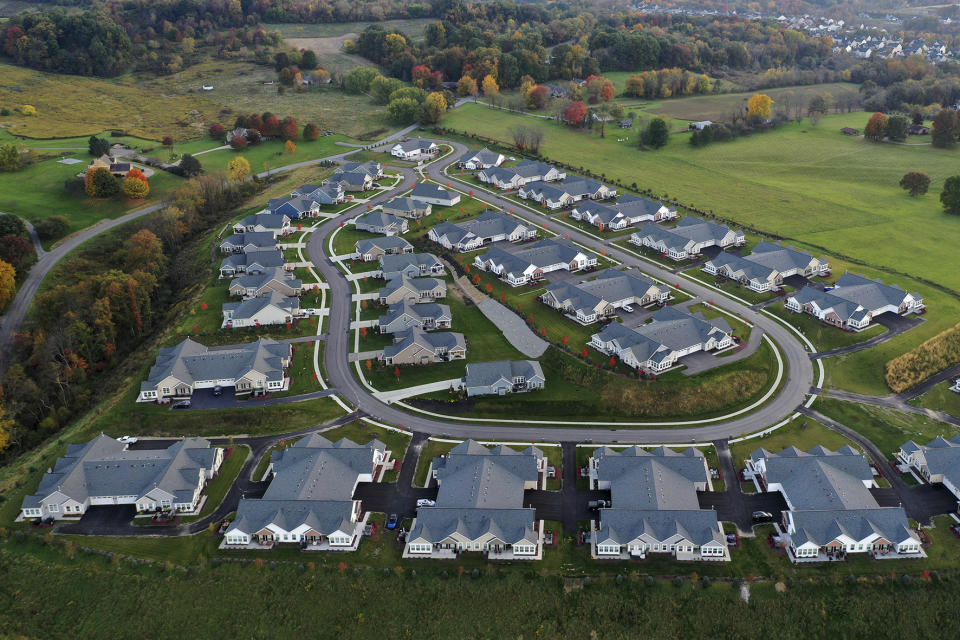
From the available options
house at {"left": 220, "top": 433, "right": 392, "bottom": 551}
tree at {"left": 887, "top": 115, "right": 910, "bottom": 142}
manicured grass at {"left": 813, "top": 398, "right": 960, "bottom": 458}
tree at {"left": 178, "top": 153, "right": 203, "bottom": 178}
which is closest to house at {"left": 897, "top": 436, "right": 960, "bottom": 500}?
manicured grass at {"left": 813, "top": 398, "right": 960, "bottom": 458}

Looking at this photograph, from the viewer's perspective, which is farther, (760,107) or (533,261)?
(760,107)

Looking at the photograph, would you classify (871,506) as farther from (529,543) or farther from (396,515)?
(396,515)

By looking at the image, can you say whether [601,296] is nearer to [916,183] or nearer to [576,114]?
[916,183]

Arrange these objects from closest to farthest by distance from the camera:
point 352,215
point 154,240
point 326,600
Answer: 1. point 326,600
2. point 154,240
3. point 352,215

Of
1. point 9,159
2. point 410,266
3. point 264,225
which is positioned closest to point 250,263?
point 264,225

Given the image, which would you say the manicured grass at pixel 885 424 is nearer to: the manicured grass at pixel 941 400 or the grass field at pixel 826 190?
the manicured grass at pixel 941 400

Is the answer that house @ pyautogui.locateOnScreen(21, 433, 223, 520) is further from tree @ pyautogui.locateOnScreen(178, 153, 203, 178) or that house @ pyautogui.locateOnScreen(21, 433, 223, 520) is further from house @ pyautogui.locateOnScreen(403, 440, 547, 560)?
tree @ pyautogui.locateOnScreen(178, 153, 203, 178)

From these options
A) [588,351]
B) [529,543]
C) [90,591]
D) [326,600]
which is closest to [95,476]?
[90,591]
